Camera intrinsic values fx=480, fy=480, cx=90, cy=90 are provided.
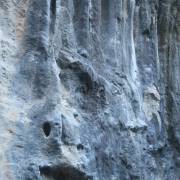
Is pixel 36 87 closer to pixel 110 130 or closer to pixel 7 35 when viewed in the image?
pixel 7 35

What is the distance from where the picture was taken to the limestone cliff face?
6.31 feet

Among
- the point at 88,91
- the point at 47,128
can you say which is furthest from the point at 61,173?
the point at 88,91

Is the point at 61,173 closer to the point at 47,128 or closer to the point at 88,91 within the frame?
the point at 47,128

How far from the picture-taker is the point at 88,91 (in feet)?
7.72

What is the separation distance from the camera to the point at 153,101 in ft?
9.79

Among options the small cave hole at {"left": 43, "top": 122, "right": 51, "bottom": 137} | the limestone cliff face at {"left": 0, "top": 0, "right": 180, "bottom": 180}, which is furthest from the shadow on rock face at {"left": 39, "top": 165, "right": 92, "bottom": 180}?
the small cave hole at {"left": 43, "top": 122, "right": 51, "bottom": 137}

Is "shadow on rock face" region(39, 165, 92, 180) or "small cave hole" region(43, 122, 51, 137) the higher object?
"small cave hole" region(43, 122, 51, 137)

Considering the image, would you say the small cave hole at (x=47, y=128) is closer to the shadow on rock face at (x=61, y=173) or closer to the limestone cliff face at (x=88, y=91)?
the limestone cliff face at (x=88, y=91)

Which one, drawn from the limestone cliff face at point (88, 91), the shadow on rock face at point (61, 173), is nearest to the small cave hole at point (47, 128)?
the limestone cliff face at point (88, 91)

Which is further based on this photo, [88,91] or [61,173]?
[88,91]

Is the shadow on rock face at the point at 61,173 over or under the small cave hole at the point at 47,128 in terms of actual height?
under

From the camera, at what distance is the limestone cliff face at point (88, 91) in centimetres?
192

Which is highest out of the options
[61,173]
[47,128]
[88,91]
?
[88,91]

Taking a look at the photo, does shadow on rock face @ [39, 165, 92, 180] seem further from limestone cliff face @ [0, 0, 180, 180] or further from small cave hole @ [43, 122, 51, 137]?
small cave hole @ [43, 122, 51, 137]
